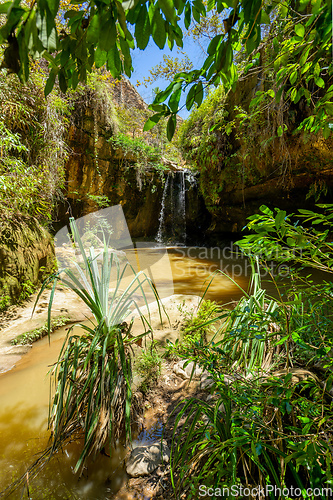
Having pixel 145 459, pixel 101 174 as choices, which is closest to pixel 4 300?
pixel 145 459

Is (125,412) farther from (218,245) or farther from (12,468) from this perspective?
(218,245)

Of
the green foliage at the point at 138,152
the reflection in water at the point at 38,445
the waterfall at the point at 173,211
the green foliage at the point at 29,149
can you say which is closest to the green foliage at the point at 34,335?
the reflection in water at the point at 38,445

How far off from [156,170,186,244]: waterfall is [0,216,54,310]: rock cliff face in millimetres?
6665

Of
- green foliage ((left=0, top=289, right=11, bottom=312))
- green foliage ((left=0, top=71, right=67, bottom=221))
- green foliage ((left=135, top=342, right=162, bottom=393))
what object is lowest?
green foliage ((left=135, top=342, right=162, bottom=393))

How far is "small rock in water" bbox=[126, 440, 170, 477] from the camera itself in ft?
3.51

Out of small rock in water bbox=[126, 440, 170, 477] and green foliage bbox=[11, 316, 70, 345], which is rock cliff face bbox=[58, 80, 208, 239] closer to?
green foliage bbox=[11, 316, 70, 345]

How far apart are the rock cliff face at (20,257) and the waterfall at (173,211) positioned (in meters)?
6.67

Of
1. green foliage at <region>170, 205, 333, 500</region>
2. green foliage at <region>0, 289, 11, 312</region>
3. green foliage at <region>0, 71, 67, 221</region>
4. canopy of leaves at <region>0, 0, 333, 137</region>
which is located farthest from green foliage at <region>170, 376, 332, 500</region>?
green foliage at <region>0, 71, 67, 221</region>

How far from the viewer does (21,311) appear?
2.81 m

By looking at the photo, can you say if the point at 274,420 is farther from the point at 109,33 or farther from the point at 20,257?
the point at 20,257

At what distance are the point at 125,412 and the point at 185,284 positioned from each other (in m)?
3.30

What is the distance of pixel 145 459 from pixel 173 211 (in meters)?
9.33

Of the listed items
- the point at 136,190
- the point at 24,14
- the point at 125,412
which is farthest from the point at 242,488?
the point at 136,190

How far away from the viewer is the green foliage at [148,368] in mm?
1549
